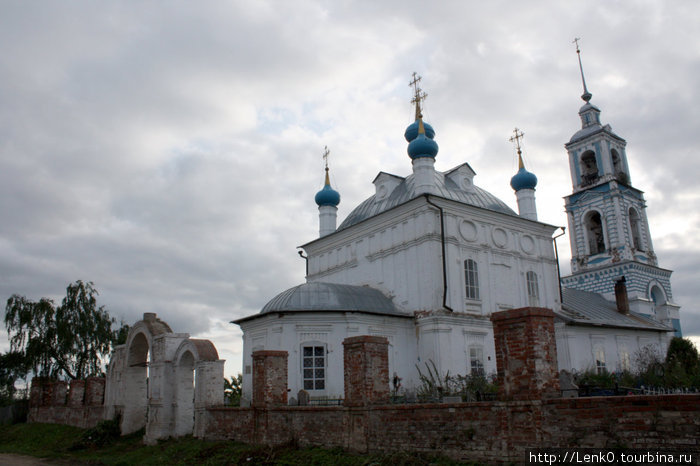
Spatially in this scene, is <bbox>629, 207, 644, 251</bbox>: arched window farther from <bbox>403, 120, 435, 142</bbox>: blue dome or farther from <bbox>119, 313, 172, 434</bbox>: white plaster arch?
<bbox>119, 313, 172, 434</bbox>: white plaster arch

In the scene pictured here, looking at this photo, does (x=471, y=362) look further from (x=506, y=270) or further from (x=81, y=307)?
(x=81, y=307)

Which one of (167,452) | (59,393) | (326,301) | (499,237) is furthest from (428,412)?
(59,393)

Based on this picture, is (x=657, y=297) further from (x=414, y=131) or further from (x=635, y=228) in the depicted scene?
(x=414, y=131)

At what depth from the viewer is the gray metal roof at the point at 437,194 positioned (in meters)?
22.4

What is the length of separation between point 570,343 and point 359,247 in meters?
9.45

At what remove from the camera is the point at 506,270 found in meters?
22.4

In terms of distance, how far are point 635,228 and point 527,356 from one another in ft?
98.3

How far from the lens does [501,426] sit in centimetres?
844

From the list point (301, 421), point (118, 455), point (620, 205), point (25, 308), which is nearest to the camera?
point (301, 421)

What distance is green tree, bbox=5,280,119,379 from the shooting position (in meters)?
29.6

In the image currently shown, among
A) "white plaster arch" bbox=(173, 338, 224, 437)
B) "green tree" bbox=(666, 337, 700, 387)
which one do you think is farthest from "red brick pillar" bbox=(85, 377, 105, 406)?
"green tree" bbox=(666, 337, 700, 387)

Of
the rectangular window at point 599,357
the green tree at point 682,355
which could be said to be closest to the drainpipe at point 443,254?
the green tree at point 682,355

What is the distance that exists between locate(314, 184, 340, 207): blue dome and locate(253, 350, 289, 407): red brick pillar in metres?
13.2

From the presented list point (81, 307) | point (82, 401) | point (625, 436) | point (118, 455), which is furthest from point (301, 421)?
point (81, 307)
